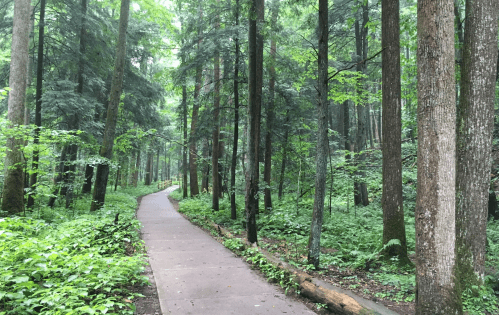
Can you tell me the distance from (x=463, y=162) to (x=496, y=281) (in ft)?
6.11

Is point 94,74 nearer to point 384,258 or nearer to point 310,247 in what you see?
point 310,247

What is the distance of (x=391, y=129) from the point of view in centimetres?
627

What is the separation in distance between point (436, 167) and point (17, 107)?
11.2 metres

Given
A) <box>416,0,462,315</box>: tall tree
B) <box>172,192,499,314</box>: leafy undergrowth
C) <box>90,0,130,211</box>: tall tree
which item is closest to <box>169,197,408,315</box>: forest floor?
<box>172,192,499,314</box>: leafy undergrowth

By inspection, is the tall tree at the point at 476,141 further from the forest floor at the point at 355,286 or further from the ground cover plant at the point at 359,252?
the forest floor at the point at 355,286

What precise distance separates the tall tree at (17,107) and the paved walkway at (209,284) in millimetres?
4515

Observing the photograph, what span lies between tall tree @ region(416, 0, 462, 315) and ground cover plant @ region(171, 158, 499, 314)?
42.4 inches

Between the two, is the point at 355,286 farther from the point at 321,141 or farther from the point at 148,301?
the point at 148,301

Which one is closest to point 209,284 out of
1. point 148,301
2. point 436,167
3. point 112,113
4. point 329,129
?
point 148,301

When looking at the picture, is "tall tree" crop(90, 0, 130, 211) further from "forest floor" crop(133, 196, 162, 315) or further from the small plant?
"forest floor" crop(133, 196, 162, 315)

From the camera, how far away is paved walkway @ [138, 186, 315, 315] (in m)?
4.09

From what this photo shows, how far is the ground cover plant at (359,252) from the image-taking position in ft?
14.5

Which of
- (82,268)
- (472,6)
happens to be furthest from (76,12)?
(472,6)

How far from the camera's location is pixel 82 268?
4.05 metres
